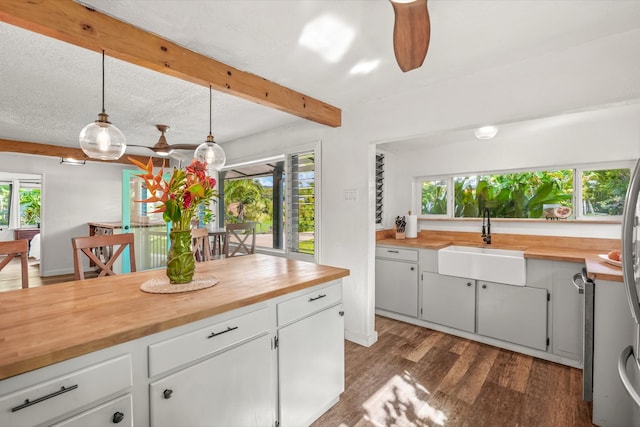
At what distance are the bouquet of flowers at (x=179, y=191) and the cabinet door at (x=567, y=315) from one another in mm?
2788

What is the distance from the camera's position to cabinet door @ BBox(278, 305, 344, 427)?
1576 mm

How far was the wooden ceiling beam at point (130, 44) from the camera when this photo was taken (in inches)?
51.3

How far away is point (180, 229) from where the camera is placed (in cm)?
159

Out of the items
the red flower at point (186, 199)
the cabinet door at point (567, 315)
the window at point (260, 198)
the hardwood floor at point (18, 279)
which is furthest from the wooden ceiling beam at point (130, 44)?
the hardwood floor at point (18, 279)

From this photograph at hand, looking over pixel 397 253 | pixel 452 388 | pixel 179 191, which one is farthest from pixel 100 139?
pixel 397 253

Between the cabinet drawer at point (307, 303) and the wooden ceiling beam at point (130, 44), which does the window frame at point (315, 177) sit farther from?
the cabinet drawer at point (307, 303)

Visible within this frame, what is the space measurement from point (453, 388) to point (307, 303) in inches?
53.0

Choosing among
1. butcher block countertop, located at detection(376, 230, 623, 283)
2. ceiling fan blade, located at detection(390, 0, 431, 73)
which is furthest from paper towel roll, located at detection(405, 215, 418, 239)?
ceiling fan blade, located at detection(390, 0, 431, 73)

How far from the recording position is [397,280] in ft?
11.0

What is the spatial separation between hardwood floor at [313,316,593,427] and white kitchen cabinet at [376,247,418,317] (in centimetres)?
52

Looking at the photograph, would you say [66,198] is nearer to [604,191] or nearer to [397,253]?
[397,253]

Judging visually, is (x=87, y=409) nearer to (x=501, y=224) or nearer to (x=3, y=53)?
Result: (x=3, y=53)

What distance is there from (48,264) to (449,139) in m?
7.20

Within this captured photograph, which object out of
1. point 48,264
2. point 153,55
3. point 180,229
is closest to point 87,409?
point 180,229
